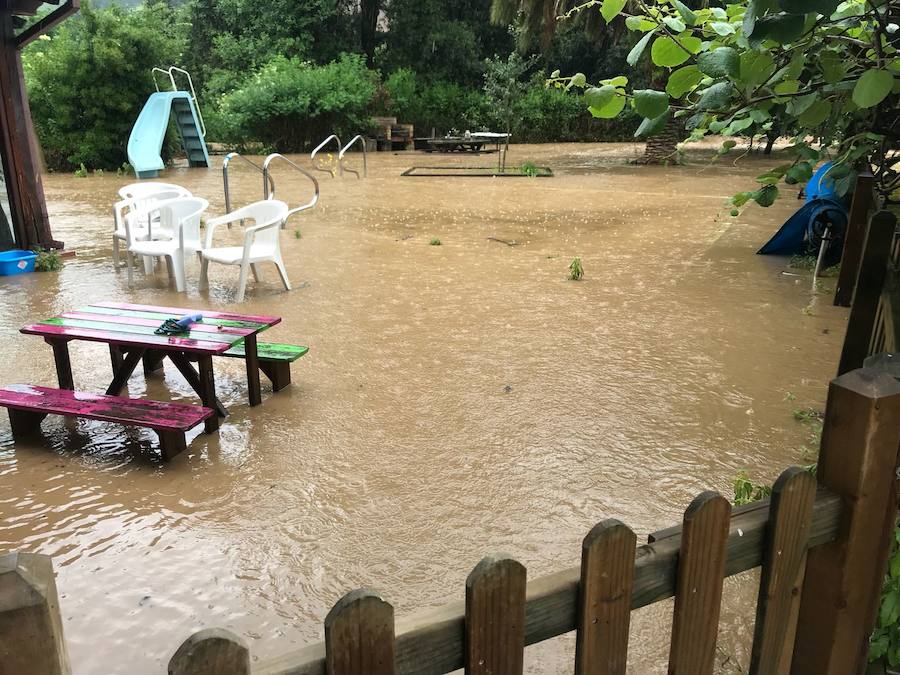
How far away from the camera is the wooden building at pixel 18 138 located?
816 centimetres

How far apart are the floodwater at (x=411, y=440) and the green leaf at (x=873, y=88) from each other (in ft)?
5.77

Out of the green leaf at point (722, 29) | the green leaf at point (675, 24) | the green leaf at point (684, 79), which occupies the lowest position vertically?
the green leaf at point (684, 79)

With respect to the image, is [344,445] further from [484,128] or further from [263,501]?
[484,128]

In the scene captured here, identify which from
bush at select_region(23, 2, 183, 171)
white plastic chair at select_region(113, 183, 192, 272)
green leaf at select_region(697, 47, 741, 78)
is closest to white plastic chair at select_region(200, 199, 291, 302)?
white plastic chair at select_region(113, 183, 192, 272)

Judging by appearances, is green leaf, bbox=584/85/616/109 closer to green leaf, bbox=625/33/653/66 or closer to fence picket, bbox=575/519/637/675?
green leaf, bbox=625/33/653/66

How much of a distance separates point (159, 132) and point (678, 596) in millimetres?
19064

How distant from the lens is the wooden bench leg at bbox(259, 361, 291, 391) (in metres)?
4.67

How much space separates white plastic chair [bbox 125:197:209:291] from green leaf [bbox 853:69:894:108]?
6276 mm

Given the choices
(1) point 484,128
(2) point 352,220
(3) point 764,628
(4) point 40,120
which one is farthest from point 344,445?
(1) point 484,128

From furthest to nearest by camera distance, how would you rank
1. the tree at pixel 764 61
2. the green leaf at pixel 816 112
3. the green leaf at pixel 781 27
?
the green leaf at pixel 816 112 → the tree at pixel 764 61 → the green leaf at pixel 781 27

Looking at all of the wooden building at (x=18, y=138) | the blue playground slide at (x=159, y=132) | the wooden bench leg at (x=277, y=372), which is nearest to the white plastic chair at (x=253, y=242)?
the wooden bench leg at (x=277, y=372)

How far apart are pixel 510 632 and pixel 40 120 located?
21.6 meters

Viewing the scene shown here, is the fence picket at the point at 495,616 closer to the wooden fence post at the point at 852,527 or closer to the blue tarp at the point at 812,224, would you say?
the wooden fence post at the point at 852,527

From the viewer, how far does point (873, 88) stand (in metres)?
1.55
